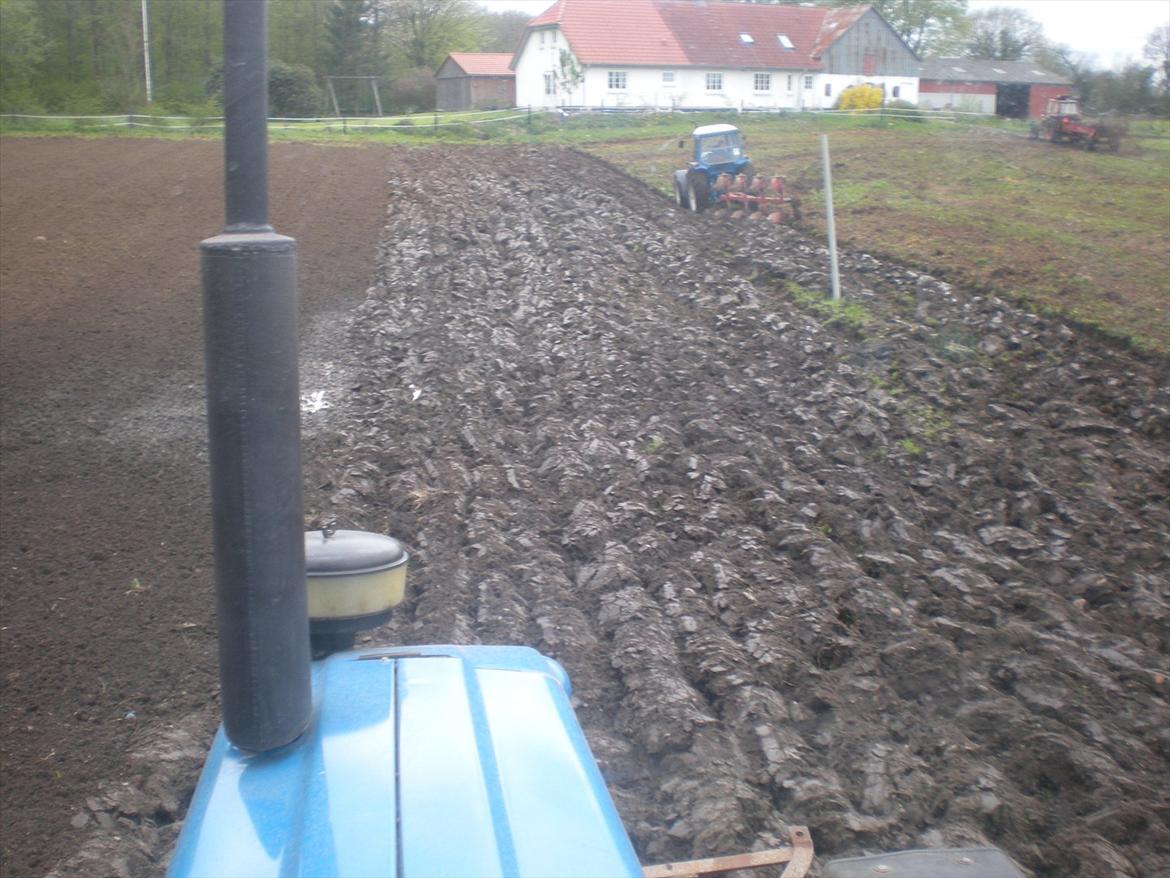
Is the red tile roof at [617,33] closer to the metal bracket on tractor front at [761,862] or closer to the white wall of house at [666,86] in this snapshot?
the white wall of house at [666,86]

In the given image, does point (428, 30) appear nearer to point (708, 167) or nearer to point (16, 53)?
point (708, 167)

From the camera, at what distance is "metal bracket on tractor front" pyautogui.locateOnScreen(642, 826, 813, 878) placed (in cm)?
373

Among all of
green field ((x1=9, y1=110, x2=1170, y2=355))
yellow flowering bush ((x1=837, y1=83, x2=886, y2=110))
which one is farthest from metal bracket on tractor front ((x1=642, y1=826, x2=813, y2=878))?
yellow flowering bush ((x1=837, y1=83, x2=886, y2=110))

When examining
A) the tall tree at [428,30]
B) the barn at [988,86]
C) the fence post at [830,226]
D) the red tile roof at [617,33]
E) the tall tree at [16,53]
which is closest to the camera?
the fence post at [830,226]

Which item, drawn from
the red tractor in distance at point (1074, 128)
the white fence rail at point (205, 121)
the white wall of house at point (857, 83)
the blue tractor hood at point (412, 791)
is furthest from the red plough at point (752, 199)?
the white wall of house at point (857, 83)

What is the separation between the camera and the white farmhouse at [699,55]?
3884 centimetres

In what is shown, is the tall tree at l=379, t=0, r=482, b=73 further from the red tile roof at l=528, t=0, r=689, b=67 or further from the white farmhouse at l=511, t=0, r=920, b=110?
the white farmhouse at l=511, t=0, r=920, b=110

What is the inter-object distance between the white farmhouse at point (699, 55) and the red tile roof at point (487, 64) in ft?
2.01

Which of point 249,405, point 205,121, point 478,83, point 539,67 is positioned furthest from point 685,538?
point 478,83

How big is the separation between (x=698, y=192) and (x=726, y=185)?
1.95ft

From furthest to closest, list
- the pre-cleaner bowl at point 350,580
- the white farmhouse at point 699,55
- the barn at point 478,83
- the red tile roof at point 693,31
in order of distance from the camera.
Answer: the barn at point 478,83
the red tile roof at point 693,31
the white farmhouse at point 699,55
the pre-cleaner bowl at point 350,580

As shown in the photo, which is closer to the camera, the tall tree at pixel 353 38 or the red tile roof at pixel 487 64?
the tall tree at pixel 353 38

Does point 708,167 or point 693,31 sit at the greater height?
point 693,31

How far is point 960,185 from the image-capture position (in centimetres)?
2256
